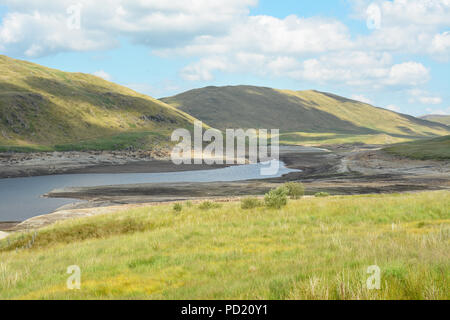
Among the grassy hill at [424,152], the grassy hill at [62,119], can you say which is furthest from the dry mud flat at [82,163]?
the grassy hill at [424,152]

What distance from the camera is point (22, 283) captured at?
10.8 metres

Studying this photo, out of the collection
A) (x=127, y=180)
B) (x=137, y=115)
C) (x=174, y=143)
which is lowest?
(x=127, y=180)

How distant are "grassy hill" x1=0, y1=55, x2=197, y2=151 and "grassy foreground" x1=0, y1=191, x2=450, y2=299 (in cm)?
12142

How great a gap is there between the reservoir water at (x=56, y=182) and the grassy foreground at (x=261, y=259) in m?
41.8

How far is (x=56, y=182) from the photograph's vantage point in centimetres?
8862

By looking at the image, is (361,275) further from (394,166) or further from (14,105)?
(14,105)

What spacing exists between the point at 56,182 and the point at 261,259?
8747 centimetres

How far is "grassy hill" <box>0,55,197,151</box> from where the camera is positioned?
14062 cm

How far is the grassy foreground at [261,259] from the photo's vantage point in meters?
6.86

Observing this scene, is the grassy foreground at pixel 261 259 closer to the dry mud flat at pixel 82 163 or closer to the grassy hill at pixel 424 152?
the grassy hill at pixel 424 152

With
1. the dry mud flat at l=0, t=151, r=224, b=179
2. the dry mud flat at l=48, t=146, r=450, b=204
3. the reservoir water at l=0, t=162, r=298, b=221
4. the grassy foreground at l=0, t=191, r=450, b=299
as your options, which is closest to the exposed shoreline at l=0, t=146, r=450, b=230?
the dry mud flat at l=48, t=146, r=450, b=204

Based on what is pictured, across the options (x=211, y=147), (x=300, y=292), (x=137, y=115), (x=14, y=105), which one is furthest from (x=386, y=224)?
(x=137, y=115)

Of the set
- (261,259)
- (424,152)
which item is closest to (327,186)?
(424,152)
